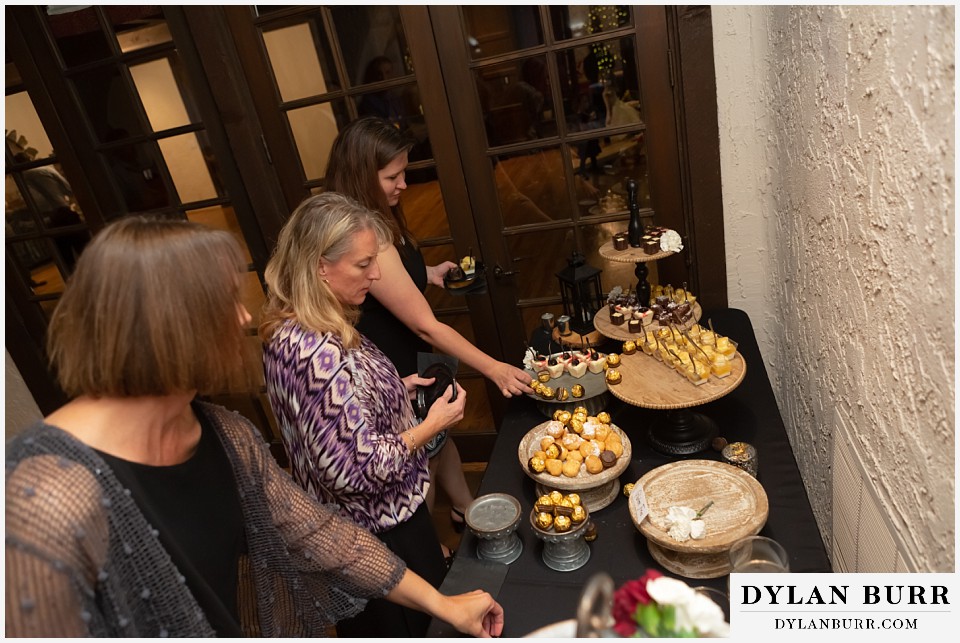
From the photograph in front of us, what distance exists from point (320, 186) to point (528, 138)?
3.29 ft

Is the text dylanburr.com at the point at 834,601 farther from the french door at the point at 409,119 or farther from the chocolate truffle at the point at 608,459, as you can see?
the french door at the point at 409,119

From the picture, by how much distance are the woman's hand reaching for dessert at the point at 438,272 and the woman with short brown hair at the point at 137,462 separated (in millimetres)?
1440

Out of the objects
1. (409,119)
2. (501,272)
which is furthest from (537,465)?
(409,119)

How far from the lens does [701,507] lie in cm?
139

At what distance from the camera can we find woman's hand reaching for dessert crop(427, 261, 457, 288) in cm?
260

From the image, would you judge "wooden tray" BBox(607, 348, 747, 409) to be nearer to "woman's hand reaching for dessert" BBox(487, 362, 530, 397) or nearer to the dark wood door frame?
"woman's hand reaching for dessert" BBox(487, 362, 530, 397)

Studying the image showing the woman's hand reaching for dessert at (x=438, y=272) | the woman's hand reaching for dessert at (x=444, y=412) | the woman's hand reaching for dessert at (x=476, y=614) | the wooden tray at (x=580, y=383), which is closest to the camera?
the woman's hand reaching for dessert at (x=476, y=614)

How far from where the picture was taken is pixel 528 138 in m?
2.56

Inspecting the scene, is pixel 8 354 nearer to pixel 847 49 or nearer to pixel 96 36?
pixel 96 36

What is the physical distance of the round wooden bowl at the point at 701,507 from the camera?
1281 millimetres

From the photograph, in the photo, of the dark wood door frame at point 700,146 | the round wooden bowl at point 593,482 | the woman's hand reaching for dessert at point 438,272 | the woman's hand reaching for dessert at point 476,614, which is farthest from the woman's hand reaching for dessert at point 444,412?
the dark wood door frame at point 700,146

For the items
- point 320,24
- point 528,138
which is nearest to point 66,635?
point 528,138

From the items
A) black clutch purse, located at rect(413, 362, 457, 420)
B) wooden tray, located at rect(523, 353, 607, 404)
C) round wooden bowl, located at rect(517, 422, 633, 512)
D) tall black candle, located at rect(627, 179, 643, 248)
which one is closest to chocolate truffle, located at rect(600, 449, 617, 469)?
round wooden bowl, located at rect(517, 422, 633, 512)

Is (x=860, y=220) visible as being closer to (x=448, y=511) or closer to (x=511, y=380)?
(x=511, y=380)
